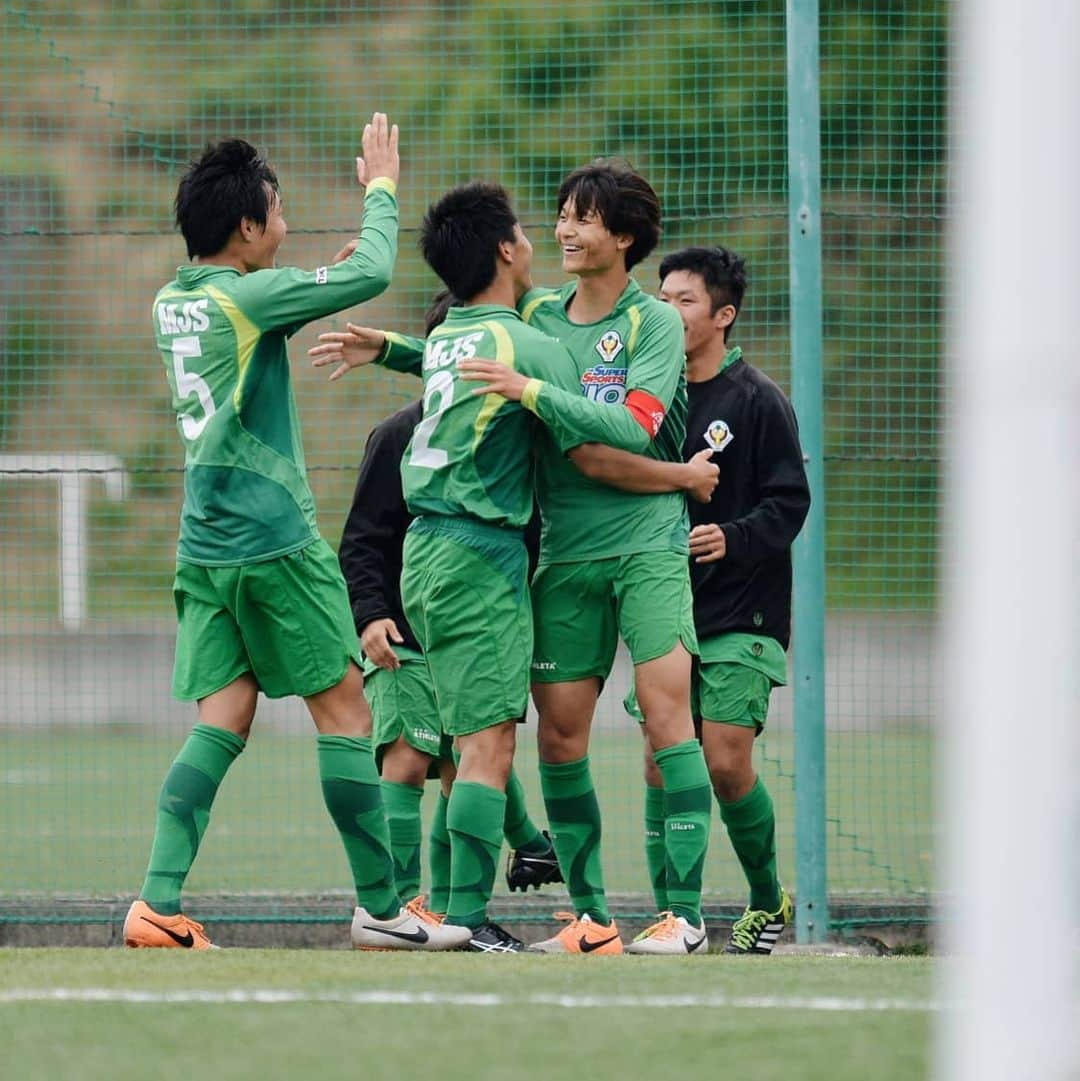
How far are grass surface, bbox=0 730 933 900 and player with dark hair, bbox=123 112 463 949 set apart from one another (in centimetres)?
243

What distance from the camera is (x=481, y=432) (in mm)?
5324

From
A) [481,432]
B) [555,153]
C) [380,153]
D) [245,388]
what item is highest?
[555,153]

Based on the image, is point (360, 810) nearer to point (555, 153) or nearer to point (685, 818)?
point (685, 818)

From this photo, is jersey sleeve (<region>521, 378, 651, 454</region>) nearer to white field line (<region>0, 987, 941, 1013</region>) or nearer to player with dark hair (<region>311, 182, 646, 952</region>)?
player with dark hair (<region>311, 182, 646, 952</region>)

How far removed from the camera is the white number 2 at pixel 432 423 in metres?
5.36

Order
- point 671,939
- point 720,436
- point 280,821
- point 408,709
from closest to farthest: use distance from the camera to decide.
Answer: point 671,939
point 720,436
point 408,709
point 280,821

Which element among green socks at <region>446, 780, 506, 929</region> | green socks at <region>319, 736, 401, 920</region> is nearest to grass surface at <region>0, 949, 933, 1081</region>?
green socks at <region>446, 780, 506, 929</region>

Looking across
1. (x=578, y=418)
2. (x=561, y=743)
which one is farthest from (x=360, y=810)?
(x=578, y=418)

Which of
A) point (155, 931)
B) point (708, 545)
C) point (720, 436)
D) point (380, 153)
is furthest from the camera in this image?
point (720, 436)

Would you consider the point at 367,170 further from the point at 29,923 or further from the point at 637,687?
the point at 29,923

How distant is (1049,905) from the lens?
2047 mm

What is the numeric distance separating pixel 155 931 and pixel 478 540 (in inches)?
49.4

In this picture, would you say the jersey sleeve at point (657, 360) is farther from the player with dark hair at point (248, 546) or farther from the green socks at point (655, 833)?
the green socks at point (655, 833)

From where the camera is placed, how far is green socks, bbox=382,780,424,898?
644 cm
